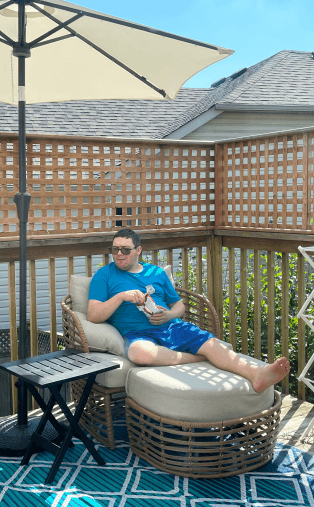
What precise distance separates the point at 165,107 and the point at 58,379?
27.5 ft

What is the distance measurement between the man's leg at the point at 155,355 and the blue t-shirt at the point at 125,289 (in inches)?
9.2

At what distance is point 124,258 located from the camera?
3.32 m

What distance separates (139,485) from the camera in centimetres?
258

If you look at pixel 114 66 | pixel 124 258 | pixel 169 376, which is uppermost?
pixel 114 66

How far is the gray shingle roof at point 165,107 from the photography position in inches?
352

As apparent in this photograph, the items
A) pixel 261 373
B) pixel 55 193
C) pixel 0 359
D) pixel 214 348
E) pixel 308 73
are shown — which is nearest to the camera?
pixel 261 373

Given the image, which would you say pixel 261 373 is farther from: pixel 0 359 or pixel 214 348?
pixel 0 359

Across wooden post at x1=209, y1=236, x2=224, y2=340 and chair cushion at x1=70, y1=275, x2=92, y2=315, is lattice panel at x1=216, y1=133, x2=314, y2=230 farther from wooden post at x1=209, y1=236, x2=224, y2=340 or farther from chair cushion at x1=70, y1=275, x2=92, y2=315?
chair cushion at x1=70, y1=275, x2=92, y2=315

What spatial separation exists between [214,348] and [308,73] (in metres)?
9.15

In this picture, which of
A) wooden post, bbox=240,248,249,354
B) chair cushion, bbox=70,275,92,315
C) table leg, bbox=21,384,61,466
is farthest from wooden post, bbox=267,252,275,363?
table leg, bbox=21,384,61,466

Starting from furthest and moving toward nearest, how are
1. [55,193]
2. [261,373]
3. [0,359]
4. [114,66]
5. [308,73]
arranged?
[308,73] < [0,359] < [55,193] < [114,66] < [261,373]

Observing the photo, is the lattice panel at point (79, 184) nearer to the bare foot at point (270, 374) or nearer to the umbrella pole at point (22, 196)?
the umbrella pole at point (22, 196)

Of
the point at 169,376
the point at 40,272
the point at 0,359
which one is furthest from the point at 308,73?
the point at 169,376

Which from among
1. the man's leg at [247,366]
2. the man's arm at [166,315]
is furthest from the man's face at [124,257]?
the man's leg at [247,366]
